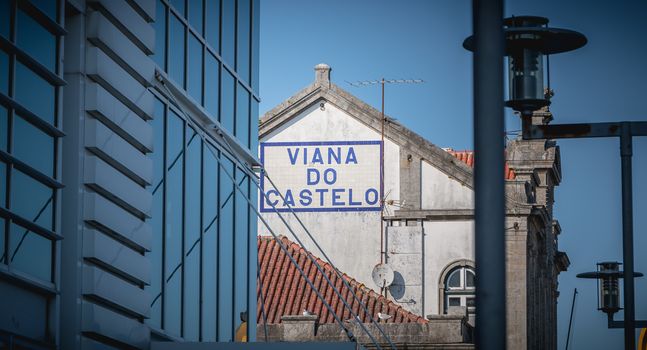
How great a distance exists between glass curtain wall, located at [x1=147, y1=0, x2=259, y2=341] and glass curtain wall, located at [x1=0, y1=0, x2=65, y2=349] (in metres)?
2.99

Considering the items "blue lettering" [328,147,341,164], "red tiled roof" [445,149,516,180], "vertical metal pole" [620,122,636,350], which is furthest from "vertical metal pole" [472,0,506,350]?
"red tiled roof" [445,149,516,180]

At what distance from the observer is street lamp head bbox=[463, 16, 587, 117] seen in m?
14.1

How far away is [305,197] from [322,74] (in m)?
4.40

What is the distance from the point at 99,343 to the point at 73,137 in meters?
2.24

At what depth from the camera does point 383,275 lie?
46.3 m

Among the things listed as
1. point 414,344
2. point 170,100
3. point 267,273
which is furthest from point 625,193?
point 267,273

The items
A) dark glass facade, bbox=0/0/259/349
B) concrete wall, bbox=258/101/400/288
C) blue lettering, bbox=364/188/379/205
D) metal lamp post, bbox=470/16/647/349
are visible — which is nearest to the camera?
dark glass facade, bbox=0/0/259/349

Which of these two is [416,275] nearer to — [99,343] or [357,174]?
[357,174]

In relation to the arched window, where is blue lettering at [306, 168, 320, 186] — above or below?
above

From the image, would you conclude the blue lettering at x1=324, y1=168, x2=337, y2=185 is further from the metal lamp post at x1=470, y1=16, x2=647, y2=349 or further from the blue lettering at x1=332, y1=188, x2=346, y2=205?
the metal lamp post at x1=470, y1=16, x2=647, y2=349

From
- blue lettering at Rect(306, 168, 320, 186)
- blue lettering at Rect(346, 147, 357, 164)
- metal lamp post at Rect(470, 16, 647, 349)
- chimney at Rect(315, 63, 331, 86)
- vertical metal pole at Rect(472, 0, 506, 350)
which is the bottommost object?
vertical metal pole at Rect(472, 0, 506, 350)

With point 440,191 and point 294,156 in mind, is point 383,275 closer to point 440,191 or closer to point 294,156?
point 440,191

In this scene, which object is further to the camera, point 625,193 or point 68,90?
point 625,193

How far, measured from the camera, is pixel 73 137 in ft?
48.6
